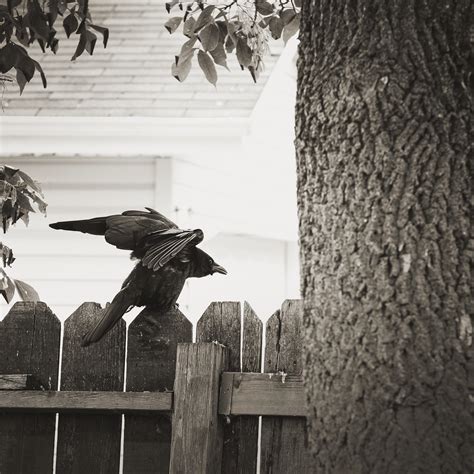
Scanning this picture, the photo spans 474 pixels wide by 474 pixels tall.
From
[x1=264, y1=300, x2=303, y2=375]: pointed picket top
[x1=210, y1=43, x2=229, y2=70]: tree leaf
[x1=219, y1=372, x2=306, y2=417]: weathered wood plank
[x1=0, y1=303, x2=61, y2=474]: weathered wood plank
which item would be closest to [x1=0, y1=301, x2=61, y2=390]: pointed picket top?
[x1=0, y1=303, x2=61, y2=474]: weathered wood plank

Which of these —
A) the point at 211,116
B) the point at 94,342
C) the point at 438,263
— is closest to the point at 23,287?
the point at 94,342

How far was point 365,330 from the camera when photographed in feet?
7.32

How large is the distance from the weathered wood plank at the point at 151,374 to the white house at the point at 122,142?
3.57 m

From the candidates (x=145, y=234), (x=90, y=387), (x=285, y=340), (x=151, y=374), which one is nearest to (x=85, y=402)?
(x=90, y=387)

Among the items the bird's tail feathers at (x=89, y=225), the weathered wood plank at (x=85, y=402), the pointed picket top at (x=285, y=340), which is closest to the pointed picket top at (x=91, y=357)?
the weathered wood plank at (x=85, y=402)

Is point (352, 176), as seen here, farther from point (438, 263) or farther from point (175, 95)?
point (175, 95)

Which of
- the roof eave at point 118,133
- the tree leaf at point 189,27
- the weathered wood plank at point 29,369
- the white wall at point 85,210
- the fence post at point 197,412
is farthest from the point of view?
the white wall at point 85,210

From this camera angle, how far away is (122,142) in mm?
7078

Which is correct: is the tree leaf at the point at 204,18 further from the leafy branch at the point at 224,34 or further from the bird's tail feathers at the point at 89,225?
the bird's tail feathers at the point at 89,225

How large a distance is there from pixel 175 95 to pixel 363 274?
5.19 meters

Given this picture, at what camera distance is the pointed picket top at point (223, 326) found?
3.54 m

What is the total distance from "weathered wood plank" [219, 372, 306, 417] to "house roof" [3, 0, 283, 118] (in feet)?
12.7

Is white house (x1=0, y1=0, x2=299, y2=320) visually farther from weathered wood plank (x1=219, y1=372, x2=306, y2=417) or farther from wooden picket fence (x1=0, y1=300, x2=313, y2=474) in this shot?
weathered wood plank (x1=219, y1=372, x2=306, y2=417)

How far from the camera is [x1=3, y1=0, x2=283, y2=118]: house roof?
23.3 feet
